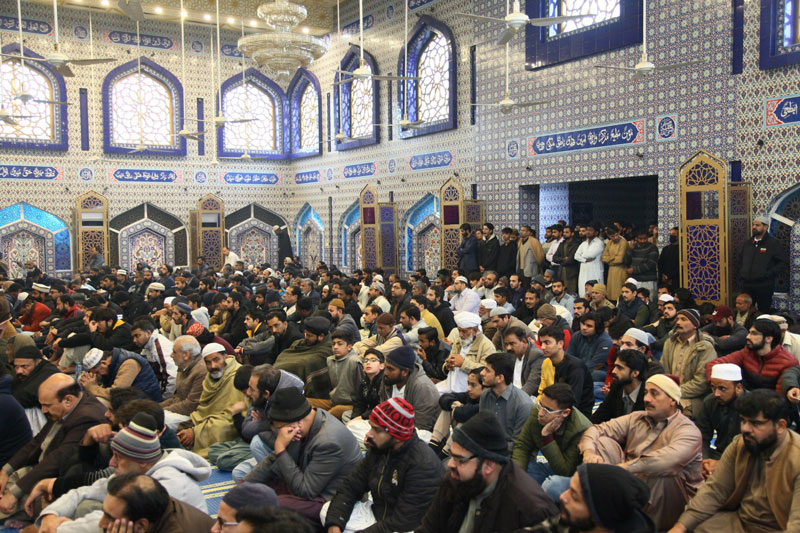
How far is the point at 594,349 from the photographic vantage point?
5.17 metres

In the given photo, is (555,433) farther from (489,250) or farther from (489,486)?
(489,250)

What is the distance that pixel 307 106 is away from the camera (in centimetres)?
1603

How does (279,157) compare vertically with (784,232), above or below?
above

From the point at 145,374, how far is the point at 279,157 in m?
12.6

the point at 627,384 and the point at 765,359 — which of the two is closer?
the point at 627,384

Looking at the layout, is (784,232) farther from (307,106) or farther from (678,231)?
(307,106)

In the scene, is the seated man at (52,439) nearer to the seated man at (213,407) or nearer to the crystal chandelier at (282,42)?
the seated man at (213,407)

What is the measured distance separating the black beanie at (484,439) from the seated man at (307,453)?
0.89m

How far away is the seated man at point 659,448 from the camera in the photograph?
2.81 metres

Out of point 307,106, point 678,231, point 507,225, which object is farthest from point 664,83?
point 307,106

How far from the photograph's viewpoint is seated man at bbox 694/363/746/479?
3396 mm

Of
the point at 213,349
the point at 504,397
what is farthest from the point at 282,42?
the point at 504,397

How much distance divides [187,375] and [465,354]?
6.06 ft

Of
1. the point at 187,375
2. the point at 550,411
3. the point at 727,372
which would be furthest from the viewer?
the point at 187,375
